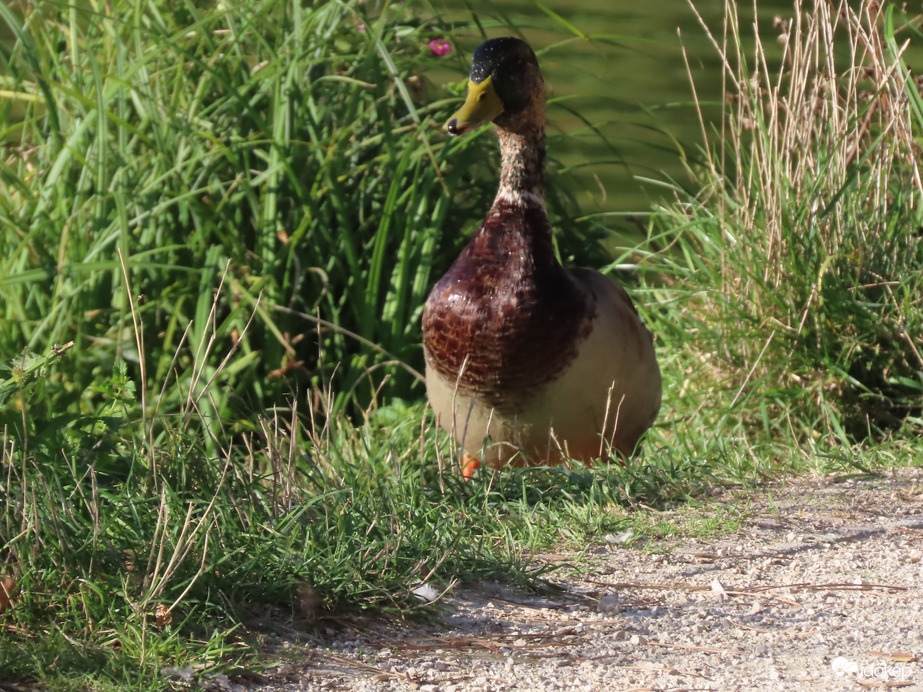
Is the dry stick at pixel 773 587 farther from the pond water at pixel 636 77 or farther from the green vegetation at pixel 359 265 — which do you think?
the pond water at pixel 636 77

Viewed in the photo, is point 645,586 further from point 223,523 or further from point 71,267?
point 71,267

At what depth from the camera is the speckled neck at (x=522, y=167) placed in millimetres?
3873

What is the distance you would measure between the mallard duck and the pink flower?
1344 mm

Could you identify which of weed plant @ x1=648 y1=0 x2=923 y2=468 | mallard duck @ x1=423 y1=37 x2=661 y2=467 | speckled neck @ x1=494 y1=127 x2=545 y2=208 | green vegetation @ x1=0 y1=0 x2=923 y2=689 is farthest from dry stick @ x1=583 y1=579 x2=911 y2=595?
speckled neck @ x1=494 y1=127 x2=545 y2=208

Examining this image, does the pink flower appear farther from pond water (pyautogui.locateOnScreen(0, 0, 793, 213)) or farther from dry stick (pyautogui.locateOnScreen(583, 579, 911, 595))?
dry stick (pyautogui.locateOnScreen(583, 579, 911, 595))

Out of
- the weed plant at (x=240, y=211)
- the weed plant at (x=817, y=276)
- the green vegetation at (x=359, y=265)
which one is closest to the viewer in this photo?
the green vegetation at (x=359, y=265)

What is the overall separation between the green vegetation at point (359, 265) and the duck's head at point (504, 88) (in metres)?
0.59

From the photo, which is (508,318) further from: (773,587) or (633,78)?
(633,78)

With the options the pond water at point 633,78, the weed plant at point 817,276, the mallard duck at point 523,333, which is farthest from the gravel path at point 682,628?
the pond water at point 633,78

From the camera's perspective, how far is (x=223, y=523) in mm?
2424

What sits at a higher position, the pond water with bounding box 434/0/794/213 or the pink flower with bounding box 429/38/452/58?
the pink flower with bounding box 429/38/452/58

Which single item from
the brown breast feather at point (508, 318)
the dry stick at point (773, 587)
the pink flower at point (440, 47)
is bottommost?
the dry stick at point (773, 587)

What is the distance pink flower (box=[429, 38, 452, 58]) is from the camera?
521 cm

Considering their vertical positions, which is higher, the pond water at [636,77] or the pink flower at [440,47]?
the pink flower at [440,47]
